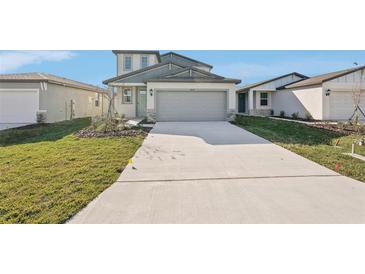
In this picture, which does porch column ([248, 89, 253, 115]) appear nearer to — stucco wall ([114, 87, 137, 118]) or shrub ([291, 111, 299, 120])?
shrub ([291, 111, 299, 120])

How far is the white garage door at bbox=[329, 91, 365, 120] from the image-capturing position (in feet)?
57.6

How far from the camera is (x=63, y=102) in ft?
60.4

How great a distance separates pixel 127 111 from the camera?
18.5m

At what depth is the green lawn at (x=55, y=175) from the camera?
3.72 metres

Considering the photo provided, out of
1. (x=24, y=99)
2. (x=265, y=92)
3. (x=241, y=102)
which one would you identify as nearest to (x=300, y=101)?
(x=265, y=92)

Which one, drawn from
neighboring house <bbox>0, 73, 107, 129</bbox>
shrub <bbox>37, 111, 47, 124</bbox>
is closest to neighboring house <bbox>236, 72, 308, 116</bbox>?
neighboring house <bbox>0, 73, 107, 129</bbox>

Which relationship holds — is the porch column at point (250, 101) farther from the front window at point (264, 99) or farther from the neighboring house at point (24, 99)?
the neighboring house at point (24, 99)

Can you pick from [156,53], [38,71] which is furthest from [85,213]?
[156,53]

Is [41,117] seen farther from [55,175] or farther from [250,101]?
[250,101]

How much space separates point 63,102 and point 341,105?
20940mm

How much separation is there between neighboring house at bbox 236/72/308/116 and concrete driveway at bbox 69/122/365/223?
685 inches

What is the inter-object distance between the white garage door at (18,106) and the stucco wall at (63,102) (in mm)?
557

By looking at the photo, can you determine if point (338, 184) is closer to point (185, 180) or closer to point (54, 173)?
point (185, 180)
